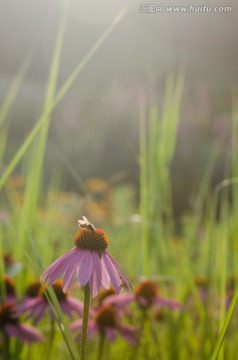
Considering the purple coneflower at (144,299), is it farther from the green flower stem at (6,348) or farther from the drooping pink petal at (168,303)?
the green flower stem at (6,348)

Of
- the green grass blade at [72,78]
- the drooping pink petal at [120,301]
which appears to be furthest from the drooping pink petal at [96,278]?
the drooping pink petal at [120,301]

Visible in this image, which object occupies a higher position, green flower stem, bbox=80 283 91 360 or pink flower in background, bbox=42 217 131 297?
pink flower in background, bbox=42 217 131 297

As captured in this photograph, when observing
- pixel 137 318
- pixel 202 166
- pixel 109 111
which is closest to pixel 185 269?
pixel 137 318

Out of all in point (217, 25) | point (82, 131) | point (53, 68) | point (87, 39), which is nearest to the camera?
point (53, 68)

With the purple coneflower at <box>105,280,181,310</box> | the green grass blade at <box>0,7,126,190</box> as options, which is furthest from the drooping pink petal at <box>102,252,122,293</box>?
the purple coneflower at <box>105,280,181,310</box>

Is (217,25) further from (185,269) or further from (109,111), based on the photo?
(185,269)

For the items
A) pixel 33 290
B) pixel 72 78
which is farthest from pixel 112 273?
pixel 33 290

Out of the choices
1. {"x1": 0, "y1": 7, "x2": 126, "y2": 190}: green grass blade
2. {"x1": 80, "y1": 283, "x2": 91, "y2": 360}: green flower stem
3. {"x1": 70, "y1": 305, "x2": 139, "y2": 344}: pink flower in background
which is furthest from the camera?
{"x1": 70, "y1": 305, "x2": 139, "y2": 344}: pink flower in background

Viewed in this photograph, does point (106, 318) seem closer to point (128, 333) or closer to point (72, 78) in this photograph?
point (128, 333)

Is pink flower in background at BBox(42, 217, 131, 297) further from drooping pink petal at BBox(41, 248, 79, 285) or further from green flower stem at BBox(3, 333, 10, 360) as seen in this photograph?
green flower stem at BBox(3, 333, 10, 360)
